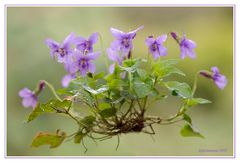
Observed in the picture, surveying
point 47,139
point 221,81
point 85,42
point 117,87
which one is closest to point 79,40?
point 85,42

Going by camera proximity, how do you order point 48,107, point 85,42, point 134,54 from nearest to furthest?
point 48,107
point 85,42
point 134,54

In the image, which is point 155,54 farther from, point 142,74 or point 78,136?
point 78,136

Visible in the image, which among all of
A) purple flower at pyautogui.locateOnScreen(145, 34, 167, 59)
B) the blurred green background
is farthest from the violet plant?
the blurred green background

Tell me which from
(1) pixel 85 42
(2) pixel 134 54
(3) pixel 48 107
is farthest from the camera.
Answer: (2) pixel 134 54

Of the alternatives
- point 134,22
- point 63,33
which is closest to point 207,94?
point 134,22

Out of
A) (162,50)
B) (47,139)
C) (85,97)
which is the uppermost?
(162,50)

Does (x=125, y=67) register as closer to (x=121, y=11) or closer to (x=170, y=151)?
(x=170, y=151)
